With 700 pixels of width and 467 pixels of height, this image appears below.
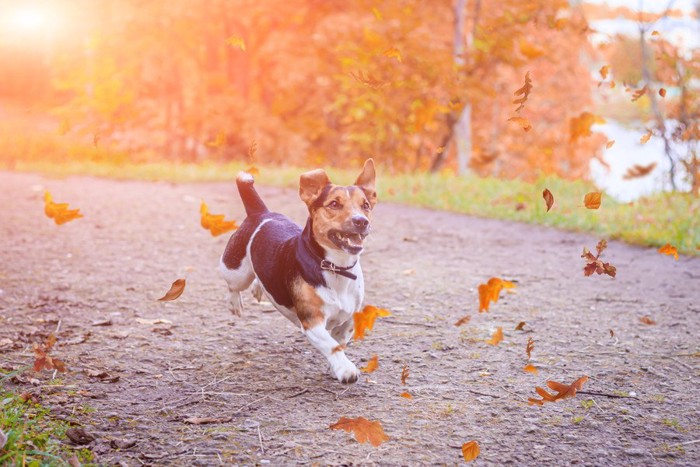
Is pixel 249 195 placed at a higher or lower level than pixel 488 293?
higher

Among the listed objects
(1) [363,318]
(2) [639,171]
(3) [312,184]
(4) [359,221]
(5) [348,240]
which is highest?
(3) [312,184]

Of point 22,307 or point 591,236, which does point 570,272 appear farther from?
point 22,307

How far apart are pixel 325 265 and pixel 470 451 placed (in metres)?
1.09

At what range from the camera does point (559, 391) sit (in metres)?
3.54

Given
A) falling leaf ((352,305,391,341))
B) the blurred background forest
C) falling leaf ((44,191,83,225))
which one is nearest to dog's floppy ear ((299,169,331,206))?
falling leaf ((352,305,391,341))

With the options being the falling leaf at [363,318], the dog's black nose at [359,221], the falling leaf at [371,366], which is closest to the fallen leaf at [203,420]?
the falling leaf at [371,366]

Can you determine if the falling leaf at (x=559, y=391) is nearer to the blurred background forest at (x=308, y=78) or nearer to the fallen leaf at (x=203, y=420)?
the fallen leaf at (x=203, y=420)

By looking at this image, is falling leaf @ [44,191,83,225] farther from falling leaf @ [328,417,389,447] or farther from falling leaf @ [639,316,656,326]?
falling leaf @ [639,316,656,326]

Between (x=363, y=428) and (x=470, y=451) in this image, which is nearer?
(x=470, y=451)

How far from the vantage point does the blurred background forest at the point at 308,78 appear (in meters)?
11.3

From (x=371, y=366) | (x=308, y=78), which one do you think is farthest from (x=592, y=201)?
(x=308, y=78)

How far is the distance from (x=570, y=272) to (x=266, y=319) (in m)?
2.78

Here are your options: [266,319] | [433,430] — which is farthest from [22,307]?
[433,430]

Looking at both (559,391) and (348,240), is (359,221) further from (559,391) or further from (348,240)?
(559,391)
